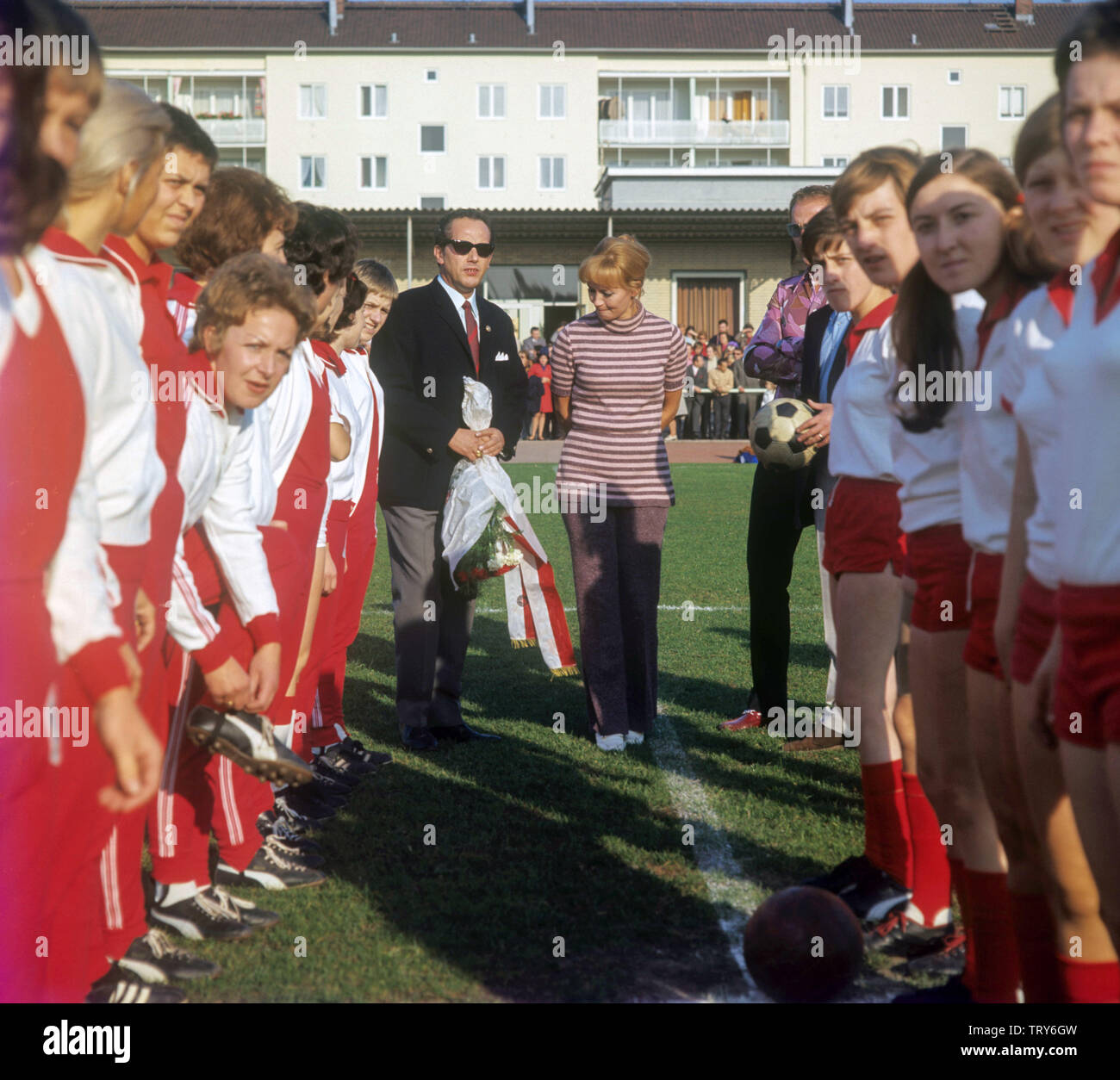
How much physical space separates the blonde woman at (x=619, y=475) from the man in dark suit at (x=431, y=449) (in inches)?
21.7

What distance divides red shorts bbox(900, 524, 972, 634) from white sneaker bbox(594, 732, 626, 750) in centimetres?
298

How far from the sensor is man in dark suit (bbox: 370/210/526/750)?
6172 millimetres

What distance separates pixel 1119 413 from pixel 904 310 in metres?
1.14

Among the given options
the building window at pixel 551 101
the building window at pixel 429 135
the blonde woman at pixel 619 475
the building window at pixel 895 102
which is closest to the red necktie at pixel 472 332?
the blonde woman at pixel 619 475

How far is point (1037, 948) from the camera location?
2.65m

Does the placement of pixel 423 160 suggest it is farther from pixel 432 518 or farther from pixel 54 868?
pixel 54 868

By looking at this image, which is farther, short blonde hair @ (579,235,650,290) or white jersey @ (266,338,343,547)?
short blonde hair @ (579,235,650,290)

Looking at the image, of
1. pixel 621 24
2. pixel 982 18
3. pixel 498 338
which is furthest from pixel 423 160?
pixel 498 338

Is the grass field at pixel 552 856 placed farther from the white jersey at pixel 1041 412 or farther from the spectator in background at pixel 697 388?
the spectator in background at pixel 697 388

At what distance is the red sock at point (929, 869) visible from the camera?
368cm

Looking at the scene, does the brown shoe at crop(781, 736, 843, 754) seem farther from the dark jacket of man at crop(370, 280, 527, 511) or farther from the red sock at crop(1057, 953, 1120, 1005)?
the red sock at crop(1057, 953, 1120, 1005)

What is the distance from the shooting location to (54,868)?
2.42 m

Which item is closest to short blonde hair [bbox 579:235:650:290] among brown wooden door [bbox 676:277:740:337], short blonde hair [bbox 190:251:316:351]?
short blonde hair [bbox 190:251:316:351]

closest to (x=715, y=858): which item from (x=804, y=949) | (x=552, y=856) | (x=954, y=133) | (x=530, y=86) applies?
(x=552, y=856)
